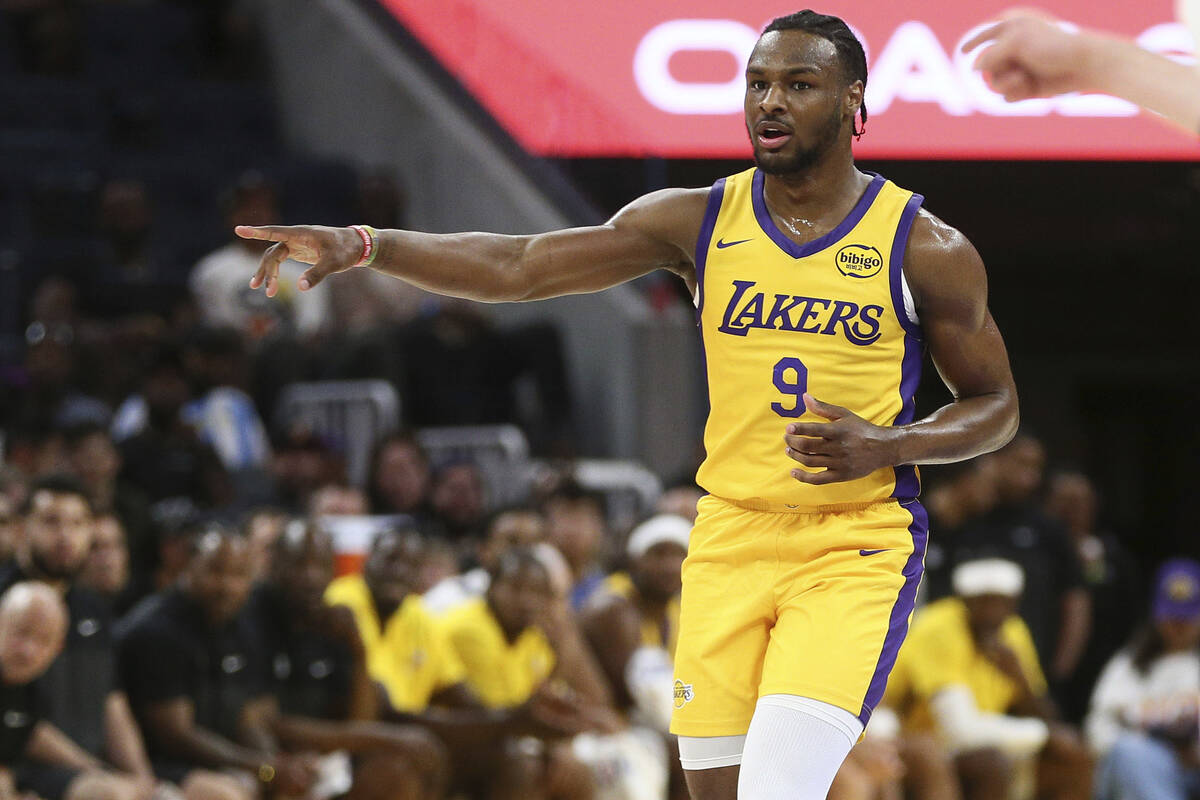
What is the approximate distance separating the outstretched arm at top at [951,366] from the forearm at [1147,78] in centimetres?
126

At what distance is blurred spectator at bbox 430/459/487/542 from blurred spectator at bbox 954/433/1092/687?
2.88 m

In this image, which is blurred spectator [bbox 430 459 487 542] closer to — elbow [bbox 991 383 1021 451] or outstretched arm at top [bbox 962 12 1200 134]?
elbow [bbox 991 383 1021 451]

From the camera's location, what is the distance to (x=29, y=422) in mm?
8867

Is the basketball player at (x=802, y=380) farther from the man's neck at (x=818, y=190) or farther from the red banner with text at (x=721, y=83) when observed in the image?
the red banner with text at (x=721, y=83)

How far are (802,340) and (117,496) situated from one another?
467 centimetres

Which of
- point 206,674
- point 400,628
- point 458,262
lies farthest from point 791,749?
point 400,628

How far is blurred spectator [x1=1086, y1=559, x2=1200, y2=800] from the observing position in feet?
30.7

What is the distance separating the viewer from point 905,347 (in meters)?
4.25

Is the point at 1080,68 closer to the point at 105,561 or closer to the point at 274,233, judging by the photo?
the point at 274,233

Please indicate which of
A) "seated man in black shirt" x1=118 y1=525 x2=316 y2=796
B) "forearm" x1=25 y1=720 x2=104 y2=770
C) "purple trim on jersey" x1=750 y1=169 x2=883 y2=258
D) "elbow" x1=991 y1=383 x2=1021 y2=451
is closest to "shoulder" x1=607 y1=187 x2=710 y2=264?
"purple trim on jersey" x1=750 y1=169 x2=883 y2=258

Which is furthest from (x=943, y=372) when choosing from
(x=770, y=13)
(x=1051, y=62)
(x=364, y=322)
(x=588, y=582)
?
(x=770, y=13)

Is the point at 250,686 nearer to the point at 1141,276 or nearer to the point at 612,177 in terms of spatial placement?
the point at 612,177

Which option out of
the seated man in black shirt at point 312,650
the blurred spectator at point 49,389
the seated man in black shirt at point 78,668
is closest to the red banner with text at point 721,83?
the blurred spectator at point 49,389

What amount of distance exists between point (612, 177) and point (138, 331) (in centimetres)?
345
